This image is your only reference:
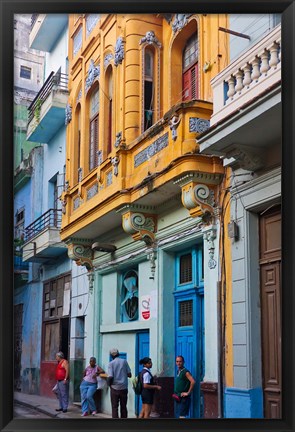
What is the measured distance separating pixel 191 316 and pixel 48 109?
3.89 metres

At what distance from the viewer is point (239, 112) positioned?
6.96 meters

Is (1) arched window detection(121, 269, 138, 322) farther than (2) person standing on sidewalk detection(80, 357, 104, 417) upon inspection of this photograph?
Yes

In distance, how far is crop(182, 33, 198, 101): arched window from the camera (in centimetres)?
923

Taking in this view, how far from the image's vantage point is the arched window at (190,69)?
923 centimetres

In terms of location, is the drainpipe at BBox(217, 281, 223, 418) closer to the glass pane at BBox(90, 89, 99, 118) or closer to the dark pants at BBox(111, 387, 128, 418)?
the dark pants at BBox(111, 387, 128, 418)

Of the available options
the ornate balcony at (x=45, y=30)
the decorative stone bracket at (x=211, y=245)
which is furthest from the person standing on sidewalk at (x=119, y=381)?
the ornate balcony at (x=45, y=30)

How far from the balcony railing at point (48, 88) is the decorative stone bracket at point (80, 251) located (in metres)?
2.43

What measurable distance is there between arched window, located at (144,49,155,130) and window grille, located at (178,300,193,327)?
2.43m

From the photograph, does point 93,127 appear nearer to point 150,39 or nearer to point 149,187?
point 150,39

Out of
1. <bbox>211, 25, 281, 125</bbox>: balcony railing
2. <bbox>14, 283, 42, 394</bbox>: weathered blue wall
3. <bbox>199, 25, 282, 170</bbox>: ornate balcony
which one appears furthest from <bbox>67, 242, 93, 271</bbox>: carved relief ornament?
<bbox>211, 25, 281, 125</bbox>: balcony railing

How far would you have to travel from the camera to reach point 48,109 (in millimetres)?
10883
